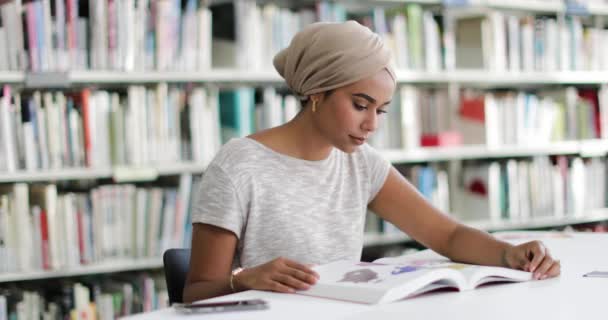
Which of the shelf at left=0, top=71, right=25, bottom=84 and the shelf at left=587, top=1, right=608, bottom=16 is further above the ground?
the shelf at left=587, top=1, right=608, bottom=16

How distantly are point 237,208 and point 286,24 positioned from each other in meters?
1.62

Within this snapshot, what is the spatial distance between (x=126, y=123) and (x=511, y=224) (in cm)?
→ 179

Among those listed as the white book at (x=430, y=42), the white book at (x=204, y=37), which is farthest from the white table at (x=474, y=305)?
the white book at (x=430, y=42)

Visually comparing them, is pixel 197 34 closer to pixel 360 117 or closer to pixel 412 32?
pixel 412 32

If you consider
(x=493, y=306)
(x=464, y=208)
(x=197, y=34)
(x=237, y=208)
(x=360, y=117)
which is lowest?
(x=464, y=208)

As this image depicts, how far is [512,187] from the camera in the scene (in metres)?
3.83

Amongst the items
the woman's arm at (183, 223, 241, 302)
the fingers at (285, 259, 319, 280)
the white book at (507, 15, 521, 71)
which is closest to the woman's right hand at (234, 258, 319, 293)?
the fingers at (285, 259, 319, 280)

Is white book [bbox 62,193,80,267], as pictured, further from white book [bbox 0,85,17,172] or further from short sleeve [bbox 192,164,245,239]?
short sleeve [bbox 192,164,245,239]

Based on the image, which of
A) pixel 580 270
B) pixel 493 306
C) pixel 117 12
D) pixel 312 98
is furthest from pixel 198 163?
pixel 493 306

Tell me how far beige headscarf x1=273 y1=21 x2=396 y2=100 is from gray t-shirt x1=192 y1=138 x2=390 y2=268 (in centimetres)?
18

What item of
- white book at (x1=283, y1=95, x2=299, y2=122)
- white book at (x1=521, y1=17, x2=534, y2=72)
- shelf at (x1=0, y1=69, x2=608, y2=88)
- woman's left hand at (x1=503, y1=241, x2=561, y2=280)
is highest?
white book at (x1=521, y1=17, x2=534, y2=72)

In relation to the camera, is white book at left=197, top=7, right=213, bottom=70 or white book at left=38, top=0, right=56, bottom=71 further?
white book at left=197, top=7, right=213, bottom=70

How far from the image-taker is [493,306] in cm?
129

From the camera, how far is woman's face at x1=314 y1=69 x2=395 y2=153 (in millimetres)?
1655
